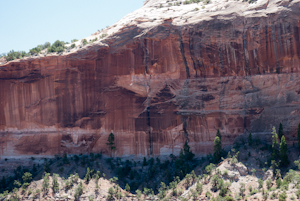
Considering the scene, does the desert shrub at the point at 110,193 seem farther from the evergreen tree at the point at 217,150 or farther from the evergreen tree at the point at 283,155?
the evergreen tree at the point at 283,155

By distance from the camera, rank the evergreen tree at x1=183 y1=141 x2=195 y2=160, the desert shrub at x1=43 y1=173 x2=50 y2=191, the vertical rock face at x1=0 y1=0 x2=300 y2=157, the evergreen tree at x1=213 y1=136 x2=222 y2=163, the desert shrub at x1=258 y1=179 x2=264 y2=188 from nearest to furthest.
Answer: the desert shrub at x1=258 y1=179 x2=264 y2=188 < the desert shrub at x1=43 y1=173 x2=50 y2=191 < the evergreen tree at x1=213 y1=136 x2=222 y2=163 < the vertical rock face at x1=0 y1=0 x2=300 y2=157 < the evergreen tree at x1=183 y1=141 x2=195 y2=160

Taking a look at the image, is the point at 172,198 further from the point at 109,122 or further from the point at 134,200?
the point at 109,122

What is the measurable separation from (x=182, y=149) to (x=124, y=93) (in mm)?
8960

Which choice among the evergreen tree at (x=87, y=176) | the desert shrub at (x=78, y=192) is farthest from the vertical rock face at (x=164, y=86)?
the desert shrub at (x=78, y=192)

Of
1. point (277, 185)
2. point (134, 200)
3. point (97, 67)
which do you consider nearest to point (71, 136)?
point (97, 67)

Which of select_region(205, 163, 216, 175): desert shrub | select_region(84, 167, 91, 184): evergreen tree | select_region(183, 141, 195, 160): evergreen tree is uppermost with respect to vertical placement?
select_region(183, 141, 195, 160): evergreen tree

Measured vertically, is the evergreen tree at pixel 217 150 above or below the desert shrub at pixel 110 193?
above

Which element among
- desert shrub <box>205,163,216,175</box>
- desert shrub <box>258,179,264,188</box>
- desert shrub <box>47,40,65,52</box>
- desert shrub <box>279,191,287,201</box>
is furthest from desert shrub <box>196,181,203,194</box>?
desert shrub <box>47,40,65,52</box>

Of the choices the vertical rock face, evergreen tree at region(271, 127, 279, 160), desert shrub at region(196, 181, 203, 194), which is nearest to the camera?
desert shrub at region(196, 181, 203, 194)

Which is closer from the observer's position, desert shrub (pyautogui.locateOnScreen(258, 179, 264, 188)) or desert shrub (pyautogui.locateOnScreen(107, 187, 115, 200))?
desert shrub (pyautogui.locateOnScreen(258, 179, 264, 188))

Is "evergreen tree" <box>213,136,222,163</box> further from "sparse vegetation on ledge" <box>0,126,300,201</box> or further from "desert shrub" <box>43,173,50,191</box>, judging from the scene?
"desert shrub" <box>43,173,50,191</box>

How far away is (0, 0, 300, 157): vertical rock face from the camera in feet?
123

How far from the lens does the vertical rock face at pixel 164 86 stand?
37.3 meters

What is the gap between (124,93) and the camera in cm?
4088
